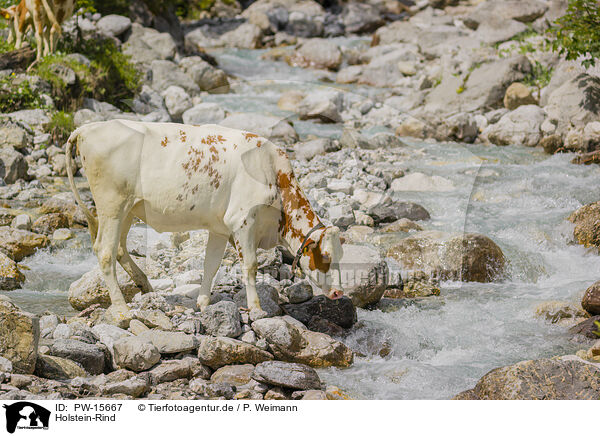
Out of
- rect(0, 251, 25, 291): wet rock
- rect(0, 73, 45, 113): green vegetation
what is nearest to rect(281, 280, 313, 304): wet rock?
rect(0, 251, 25, 291): wet rock

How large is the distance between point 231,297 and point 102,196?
203 centimetres

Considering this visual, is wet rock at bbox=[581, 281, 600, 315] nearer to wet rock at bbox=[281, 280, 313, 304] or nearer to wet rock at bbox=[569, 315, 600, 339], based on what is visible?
wet rock at bbox=[569, 315, 600, 339]

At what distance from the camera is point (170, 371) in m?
6.32

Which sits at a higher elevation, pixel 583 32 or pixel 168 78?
pixel 583 32

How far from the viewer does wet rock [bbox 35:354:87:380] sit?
6070 millimetres

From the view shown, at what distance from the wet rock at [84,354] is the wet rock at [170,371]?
517 mm

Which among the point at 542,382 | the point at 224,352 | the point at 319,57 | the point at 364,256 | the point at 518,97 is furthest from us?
the point at 319,57

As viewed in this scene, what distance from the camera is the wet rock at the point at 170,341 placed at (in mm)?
6590

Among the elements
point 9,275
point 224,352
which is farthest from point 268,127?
point 224,352

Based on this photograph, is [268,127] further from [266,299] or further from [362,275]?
[266,299]

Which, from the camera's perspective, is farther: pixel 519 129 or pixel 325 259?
pixel 519 129

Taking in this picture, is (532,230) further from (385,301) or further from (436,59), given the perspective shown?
(436,59)

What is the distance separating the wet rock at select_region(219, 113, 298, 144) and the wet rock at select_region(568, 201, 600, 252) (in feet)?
17.5

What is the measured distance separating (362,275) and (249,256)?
1864mm
